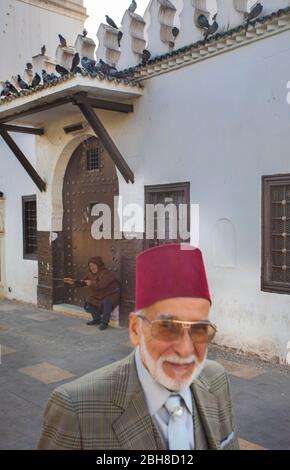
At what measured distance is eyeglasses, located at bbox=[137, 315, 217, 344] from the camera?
152 centimetres

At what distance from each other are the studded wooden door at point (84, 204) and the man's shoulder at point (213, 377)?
6.25 m

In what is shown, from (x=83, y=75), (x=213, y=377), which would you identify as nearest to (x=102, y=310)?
(x=83, y=75)

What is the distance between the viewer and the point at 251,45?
19.3ft

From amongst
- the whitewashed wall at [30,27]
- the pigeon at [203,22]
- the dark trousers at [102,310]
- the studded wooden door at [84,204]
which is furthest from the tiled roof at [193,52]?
the whitewashed wall at [30,27]

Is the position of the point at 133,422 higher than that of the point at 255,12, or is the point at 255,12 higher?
the point at 255,12

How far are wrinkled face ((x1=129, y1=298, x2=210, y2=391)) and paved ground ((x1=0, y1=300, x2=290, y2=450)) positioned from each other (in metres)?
2.49

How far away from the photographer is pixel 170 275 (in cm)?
155

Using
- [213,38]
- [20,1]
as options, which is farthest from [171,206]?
[20,1]

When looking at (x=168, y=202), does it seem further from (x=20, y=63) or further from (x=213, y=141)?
(x=20, y=63)

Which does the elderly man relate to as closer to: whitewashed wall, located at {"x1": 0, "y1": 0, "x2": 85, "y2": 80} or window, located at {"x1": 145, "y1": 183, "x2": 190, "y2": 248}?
window, located at {"x1": 145, "y1": 183, "x2": 190, "y2": 248}

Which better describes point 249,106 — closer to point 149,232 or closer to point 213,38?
point 213,38

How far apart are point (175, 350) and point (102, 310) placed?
651 centimetres
